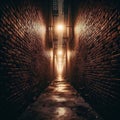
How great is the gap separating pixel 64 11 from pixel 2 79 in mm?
12238

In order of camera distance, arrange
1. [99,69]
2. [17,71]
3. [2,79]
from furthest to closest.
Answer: [99,69], [17,71], [2,79]

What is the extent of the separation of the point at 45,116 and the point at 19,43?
236cm

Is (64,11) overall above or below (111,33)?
above

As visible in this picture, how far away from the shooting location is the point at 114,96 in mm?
3408

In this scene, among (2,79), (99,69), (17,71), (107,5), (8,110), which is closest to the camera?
(2,79)

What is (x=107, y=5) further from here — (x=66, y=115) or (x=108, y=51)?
(x=66, y=115)

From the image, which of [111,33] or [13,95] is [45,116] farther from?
[111,33]

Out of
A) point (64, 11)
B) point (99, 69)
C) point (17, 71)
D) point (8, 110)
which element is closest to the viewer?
point (8, 110)

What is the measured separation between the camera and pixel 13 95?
3.87 metres

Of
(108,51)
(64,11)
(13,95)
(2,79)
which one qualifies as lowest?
(13,95)

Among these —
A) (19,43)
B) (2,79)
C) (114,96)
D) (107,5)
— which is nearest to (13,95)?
(2,79)

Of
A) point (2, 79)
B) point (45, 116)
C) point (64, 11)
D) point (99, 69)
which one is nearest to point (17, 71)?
point (2, 79)

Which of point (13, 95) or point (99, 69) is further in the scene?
point (99, 69)

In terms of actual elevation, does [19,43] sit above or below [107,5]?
below
